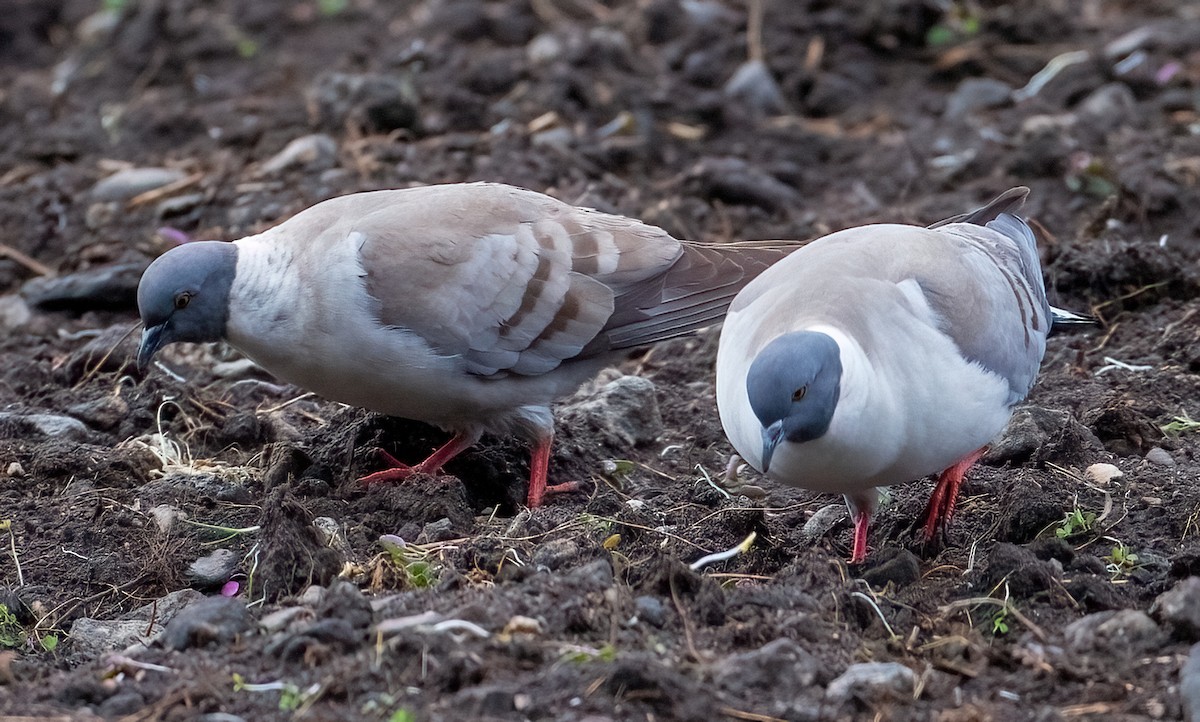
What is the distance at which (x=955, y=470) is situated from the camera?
462cm

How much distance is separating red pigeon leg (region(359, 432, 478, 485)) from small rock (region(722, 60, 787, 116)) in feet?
12.8

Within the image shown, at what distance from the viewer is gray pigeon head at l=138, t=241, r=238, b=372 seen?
489 centimetres

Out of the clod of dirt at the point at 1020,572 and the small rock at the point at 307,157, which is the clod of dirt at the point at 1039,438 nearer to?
the clod of dirt at the point at 1020,572

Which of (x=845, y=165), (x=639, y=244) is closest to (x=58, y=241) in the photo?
(x=639, y=244)

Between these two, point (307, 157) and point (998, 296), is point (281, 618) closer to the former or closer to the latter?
point (998, 296)

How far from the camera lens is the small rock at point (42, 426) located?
5.54 meters

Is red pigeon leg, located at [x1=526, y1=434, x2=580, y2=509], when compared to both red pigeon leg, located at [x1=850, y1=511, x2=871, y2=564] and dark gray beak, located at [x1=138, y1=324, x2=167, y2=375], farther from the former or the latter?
dark gray beak, located at [x1=138, y1=324, x2=167, y2=375]

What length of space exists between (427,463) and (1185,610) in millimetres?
2689

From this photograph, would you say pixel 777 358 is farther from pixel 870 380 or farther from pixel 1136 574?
pixel 1136 574

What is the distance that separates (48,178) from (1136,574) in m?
6.24

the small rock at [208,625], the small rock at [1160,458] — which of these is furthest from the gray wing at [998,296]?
the small rock at [208,625]

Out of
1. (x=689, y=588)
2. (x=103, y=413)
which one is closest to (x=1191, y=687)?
(x=689, y=588)

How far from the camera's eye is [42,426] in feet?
18.2

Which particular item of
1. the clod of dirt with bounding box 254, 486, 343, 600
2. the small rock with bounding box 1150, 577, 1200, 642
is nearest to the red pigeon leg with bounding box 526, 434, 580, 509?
the clod of dirt with bounding box 254, 486, 343, 600
